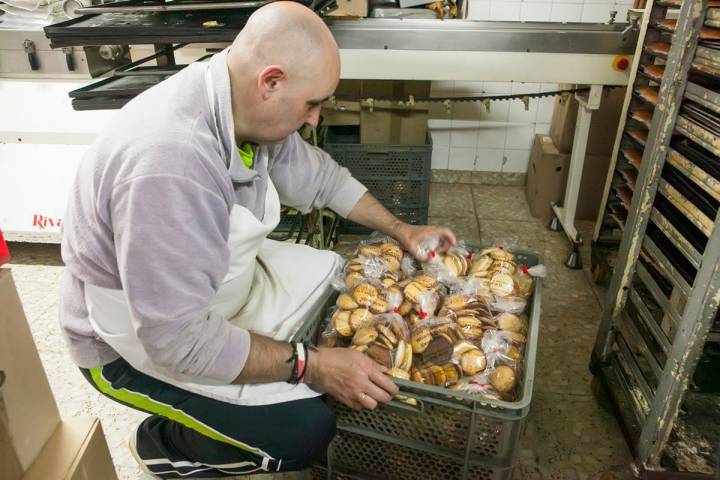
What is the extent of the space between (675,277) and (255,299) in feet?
3.52

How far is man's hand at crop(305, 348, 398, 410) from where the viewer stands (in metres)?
1.05

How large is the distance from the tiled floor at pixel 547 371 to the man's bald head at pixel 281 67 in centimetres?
88

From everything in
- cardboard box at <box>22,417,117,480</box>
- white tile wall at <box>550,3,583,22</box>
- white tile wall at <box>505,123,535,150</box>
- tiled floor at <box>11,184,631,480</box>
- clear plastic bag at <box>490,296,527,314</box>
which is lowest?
tiled floor at <box>11,184,631,480</box>

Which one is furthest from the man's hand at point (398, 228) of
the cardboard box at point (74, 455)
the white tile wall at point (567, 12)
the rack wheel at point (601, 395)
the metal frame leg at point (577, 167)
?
the white tile wall at point (567, 12)

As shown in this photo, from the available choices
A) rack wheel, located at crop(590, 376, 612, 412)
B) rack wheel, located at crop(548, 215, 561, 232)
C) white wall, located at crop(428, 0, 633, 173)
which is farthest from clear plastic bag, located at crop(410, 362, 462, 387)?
white wall, located at crop(428, 0, 633, 173)

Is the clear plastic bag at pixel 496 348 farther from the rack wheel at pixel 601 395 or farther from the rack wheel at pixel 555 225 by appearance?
the rack wheel at pixel 555 225

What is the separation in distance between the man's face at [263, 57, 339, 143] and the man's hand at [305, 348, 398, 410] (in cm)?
49

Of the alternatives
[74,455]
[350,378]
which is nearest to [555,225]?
[350,378]

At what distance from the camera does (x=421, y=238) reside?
4.84 feet

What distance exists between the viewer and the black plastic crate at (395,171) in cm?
247

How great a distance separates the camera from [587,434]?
161cm

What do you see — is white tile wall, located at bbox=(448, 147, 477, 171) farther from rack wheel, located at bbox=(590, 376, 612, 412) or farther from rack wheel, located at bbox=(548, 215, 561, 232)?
rack wheel, located at bbox=(590, 376, 612, 412)

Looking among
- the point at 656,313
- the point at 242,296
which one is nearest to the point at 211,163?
the point at 242,296

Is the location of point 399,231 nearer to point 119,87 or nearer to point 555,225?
point 119,87
